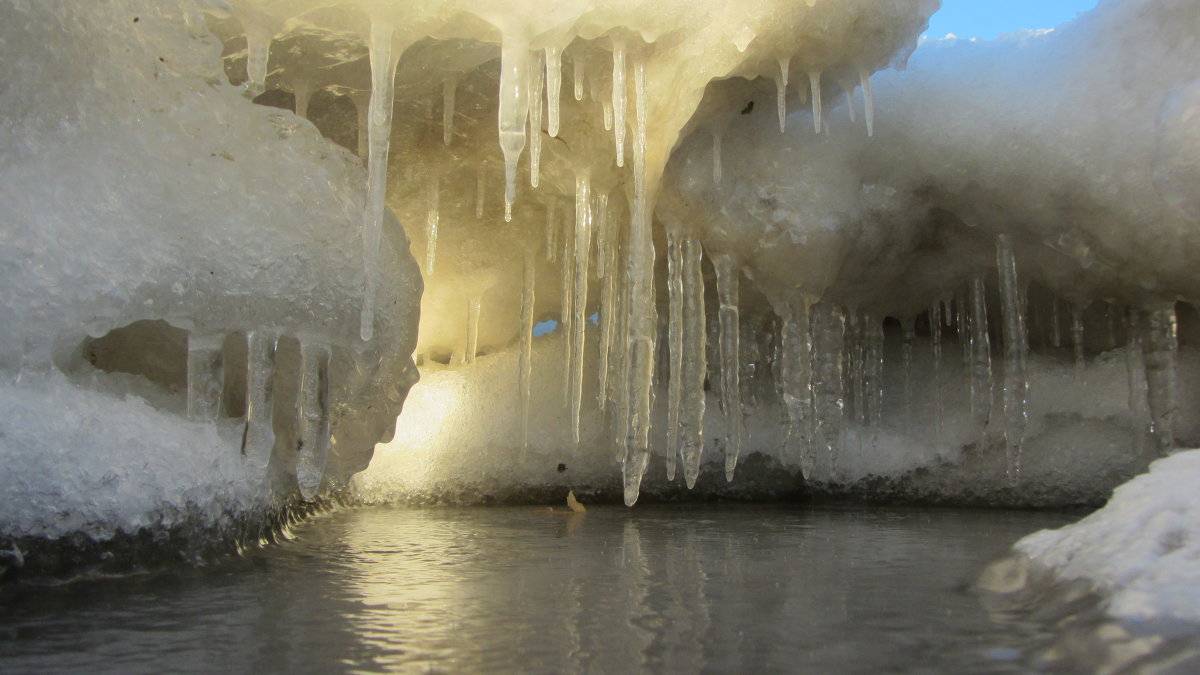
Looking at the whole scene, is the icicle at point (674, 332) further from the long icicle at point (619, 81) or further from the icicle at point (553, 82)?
the icicle at point (553, 82)

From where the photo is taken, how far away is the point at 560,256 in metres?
5.52

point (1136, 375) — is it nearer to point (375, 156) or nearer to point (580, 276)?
point (580, 276)

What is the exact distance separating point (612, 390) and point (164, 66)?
306 centimetres

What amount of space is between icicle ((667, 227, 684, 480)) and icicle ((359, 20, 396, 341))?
59.1 inches

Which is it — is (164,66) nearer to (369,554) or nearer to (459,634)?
(369,554)

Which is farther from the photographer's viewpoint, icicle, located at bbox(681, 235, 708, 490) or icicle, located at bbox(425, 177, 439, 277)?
icicle, located at bbox(425, 177, 439, 277)

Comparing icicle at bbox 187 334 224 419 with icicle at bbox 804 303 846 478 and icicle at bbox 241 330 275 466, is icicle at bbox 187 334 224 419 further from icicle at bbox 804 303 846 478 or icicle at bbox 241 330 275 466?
icicle at bbox 804 303 846 478

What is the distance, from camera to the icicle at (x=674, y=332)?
4211mm

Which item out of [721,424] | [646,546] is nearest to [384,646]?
[646,546]

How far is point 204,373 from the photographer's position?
2.92 meters

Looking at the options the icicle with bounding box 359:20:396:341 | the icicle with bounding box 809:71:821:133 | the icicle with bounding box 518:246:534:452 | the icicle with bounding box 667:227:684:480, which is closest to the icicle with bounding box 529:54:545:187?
the icicle with bounding box 359:20:396:341

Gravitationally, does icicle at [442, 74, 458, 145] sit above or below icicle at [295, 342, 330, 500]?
above

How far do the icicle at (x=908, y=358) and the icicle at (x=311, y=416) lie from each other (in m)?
3.65

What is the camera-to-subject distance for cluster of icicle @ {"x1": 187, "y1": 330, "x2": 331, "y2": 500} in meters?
2.91
